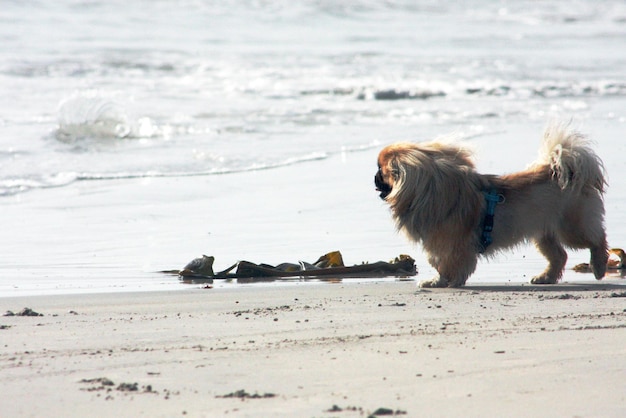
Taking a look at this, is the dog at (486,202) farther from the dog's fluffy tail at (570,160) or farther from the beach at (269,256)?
the beach at (269,256)

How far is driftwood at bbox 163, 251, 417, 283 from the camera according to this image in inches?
230

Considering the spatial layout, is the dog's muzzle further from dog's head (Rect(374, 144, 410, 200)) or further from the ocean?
the ocean

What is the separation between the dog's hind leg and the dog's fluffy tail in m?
0.41

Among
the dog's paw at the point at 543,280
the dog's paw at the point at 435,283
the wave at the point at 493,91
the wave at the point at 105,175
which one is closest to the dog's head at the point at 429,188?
the dog's paw at the point at 435,283

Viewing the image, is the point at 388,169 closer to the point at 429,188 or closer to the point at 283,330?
the point at 429,188

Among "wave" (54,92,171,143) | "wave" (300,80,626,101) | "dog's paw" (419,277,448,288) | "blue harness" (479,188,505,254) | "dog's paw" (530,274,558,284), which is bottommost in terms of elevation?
"dog's paw" (419,277,448,288)

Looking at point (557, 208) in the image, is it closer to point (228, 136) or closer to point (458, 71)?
point (228, 136)

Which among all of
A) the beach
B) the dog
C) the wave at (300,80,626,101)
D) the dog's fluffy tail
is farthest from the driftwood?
the wave at (300,80,626,101)

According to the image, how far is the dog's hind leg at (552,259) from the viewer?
5.71 metres

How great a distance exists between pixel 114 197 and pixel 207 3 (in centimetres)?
2922

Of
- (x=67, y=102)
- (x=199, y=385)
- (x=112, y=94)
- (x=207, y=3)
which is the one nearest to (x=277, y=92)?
(x=112, y=94)

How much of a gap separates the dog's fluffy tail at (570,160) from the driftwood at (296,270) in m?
1.13

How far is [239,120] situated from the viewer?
48.2ft

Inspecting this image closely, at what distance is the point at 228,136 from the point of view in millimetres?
13133
